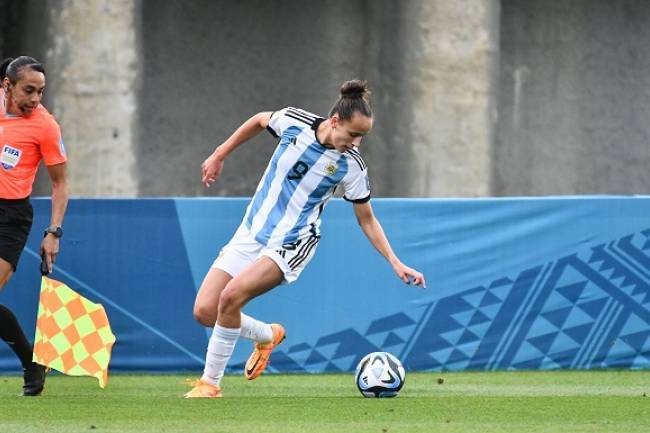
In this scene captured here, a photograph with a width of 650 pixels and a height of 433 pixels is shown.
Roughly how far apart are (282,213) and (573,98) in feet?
46.6

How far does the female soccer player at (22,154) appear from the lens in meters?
Answer: 8.62

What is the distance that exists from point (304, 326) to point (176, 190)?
363 inches

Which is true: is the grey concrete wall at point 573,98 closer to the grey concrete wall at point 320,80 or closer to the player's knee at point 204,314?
the grey concrete wall at point 320,80

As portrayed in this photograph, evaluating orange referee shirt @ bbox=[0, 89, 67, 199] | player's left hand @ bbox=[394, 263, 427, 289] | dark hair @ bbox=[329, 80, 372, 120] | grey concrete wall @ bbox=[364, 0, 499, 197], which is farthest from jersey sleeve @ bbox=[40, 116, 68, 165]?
grey concrete wall @ bbox=[364, 0, 499, 197]

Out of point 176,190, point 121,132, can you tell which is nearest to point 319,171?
point 121,132

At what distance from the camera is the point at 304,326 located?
11617mm

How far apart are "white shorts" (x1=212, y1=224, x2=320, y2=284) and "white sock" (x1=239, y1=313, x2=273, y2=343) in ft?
1.18

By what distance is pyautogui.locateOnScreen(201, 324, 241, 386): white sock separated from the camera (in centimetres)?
866

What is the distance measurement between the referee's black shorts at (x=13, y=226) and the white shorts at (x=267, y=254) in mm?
1229

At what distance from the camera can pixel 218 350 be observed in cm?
866

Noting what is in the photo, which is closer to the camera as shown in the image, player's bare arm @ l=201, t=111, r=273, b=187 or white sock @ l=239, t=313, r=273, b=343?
player's bare arm @ l=201, t=111, r=273, b=187

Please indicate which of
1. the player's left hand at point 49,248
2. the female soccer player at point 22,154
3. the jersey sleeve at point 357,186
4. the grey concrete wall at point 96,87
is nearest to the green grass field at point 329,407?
the player's left hand at point 49,248

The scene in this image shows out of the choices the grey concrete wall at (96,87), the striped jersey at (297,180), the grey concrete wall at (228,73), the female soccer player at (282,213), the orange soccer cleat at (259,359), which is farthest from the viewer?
the grey concrete wall at (228,73)

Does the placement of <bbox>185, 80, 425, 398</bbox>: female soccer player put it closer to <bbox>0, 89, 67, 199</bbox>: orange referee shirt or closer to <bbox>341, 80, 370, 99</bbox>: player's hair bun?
<bbox>341, 80, 370, 99</bbox>: player's hair bun
